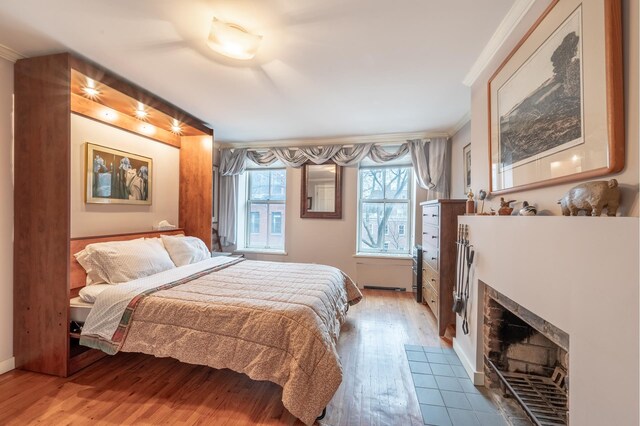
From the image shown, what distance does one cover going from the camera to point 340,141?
4.28m

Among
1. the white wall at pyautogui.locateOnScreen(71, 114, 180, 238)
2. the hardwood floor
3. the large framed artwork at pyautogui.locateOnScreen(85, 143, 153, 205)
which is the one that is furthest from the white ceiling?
the hardwood floor

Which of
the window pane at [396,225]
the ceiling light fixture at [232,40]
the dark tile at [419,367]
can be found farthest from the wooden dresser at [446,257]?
the ceiling light fixture at [232,40]

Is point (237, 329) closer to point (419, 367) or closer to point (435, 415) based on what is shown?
point (435, 415)

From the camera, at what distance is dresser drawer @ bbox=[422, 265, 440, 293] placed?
275cm

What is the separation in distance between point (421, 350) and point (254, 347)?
1593 millimetres

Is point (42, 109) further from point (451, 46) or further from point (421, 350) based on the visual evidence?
point (421, 350)

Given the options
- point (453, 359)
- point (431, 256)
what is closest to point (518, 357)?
point (453, 359)

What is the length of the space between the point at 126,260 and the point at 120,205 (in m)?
0.84

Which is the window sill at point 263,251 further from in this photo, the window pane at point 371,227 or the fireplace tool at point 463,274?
the fireplace tool at point 463,274

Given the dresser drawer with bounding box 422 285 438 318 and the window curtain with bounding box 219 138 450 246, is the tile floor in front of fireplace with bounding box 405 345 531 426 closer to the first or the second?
the dresser drawer with bounding box 422 285 438 318

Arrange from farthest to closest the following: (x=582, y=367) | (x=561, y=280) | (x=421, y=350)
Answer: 1. (x=421, y=350)
2. (x=561, y=280)
3. (x=582, y=367)

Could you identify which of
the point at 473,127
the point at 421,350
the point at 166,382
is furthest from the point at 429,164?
the point at 166,382

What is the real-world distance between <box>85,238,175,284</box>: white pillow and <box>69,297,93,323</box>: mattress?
23 cm

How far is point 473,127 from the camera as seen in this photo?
90.3 inches
